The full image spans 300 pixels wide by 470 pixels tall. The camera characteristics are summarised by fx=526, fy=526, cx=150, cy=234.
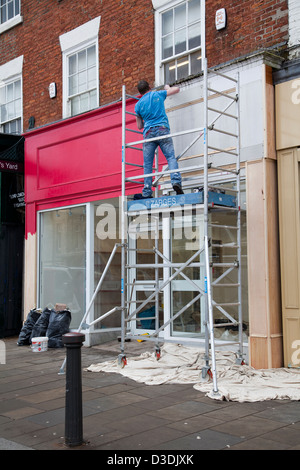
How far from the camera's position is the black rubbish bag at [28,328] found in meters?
10.4

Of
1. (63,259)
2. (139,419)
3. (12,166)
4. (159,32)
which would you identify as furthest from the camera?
(12,166)

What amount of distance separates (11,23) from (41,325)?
7.44 m

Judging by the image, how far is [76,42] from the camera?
11.1 m

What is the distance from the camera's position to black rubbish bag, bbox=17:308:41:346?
10359 millimetres

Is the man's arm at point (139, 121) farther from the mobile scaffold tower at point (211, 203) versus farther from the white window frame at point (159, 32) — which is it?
the white window frame at point (159, 32)

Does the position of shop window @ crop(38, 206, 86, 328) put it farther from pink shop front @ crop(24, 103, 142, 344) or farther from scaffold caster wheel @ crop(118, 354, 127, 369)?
scaffold caster wheel @ crop(118, 354, 127, 369)

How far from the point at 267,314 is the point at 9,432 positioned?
3.77 meters

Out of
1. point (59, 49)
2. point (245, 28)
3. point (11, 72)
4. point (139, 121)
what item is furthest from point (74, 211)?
point (245, 28)

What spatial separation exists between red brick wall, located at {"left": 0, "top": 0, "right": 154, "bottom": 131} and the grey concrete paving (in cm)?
560

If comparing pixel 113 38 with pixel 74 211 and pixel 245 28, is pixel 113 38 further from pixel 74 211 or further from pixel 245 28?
pixel 74 211

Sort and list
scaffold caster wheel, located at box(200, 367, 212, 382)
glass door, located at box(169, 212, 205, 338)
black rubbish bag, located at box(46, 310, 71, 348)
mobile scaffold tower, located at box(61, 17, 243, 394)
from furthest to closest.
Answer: black rubbish bag, located at box(46, 310, 71, 348) < glass door, located at box(169, 212, 205, 338) < mobile scaffold tower, located at box(61, 17, 243, 394) < scaffold caster wheel, located at box(200, 367, 212, 382)

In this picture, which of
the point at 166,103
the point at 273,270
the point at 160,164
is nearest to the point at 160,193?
the point at 160,164

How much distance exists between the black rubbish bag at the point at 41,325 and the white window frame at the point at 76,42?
4.26 meters

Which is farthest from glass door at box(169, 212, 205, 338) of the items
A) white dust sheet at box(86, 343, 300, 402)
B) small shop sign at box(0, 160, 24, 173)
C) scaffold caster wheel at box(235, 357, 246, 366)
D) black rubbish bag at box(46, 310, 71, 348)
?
small shop sign at box(0, 160, 24, 173)
